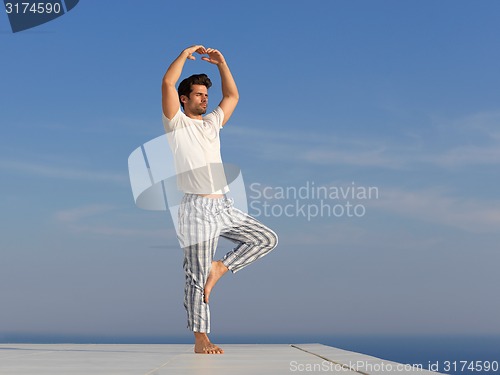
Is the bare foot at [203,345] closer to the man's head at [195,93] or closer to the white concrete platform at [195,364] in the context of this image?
the white concrete platform at [195,364]

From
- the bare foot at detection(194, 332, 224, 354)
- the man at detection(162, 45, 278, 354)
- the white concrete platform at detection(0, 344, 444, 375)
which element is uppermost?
the man at detection(162, 45, 278, 354)

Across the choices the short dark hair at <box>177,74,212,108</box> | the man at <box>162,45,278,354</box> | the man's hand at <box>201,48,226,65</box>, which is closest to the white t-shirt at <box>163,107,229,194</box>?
the man at <box>162,45,278,354</box>

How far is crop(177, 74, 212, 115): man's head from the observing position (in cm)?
622

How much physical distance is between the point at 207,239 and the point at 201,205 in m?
0.29

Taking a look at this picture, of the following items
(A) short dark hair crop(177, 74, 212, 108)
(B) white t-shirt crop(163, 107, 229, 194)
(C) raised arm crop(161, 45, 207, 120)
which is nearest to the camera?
(C) raised arm crop(161, 45, 207, 120)

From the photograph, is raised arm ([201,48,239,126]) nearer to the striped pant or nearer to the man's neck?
the man's neck

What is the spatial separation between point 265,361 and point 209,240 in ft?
3.72

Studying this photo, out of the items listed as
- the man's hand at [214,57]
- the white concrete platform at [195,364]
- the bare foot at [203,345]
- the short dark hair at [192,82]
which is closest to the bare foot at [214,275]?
the bare foot at [203,345]

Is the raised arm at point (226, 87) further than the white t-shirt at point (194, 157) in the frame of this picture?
Yes

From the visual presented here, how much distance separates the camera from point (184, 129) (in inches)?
241

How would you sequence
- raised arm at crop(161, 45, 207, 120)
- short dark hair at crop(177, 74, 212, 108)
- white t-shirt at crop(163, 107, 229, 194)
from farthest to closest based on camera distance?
short dark hair at crop(177, 74, 212, 108) < white t-shirt at crop(163, 107, 229, 194) < raised arm at crop(161, 45, 207, 120)

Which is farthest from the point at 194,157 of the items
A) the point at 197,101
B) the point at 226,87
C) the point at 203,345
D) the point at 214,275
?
the point at 203,345

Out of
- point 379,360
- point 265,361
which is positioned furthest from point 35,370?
point 379,360

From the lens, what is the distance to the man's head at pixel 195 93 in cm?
622
